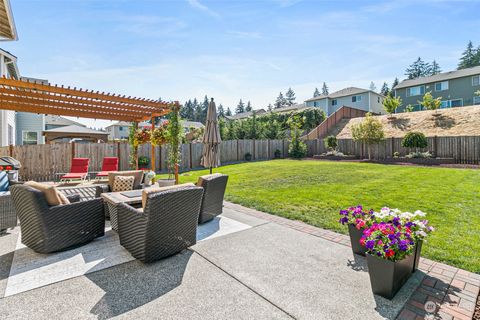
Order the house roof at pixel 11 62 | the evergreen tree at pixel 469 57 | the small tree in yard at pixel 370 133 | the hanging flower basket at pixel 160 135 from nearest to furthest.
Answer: the hanging flower basket at pixel 160 135 < the house roof at pixel 11 62 < the small tree in yard at pixel 370 133 < the evergreen tree at pixel 469 57

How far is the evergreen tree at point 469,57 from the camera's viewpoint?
4419 centimetres

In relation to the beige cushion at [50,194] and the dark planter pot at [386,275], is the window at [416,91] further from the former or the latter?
the beige cushion at [50,194]

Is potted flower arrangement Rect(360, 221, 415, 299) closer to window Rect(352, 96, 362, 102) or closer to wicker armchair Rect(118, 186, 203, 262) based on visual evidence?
wicker armchair Rect(118, 186, 203, 262)

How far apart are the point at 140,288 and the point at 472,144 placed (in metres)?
19.2

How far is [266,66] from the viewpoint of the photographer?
12.4m

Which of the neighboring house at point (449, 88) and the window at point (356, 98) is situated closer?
the neighboring house at point (449, 88)

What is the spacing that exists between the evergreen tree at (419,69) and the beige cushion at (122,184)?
65.0 m

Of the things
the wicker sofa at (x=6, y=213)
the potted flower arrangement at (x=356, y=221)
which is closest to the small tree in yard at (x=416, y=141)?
the potted flower arrangement at (x=356, y=221)

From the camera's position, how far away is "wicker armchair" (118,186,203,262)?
306cm

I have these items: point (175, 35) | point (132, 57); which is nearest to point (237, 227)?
point (175, 35)

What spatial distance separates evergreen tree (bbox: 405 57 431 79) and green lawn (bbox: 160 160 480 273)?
57.7 meters

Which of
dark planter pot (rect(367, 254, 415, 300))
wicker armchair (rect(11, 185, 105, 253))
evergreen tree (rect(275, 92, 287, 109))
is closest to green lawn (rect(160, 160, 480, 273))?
dark planter pot (rect(367, 254, 415, 300))

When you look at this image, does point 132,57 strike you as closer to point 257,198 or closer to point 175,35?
point 175,35

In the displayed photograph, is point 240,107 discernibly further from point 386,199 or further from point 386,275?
point 386,275
